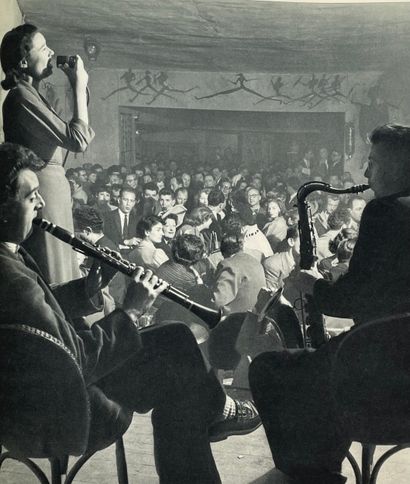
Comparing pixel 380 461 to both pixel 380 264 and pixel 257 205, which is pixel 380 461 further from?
pixel 257 205

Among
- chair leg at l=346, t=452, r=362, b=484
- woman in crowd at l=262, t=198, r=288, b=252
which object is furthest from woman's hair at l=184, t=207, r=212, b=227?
chair leg at l=346, t=452, r=362, b=484

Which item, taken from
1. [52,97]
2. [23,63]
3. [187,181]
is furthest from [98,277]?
[187,181]

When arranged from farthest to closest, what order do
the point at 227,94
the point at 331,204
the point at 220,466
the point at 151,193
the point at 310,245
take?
the point at 151,193
the point at 227,94
the point at 331,204
the point at 220,466
the point at 310,245

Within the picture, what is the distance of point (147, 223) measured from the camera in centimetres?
432

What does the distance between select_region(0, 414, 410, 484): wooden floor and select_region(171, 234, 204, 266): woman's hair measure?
40.2 inches

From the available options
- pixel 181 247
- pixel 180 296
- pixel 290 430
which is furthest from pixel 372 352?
pixel 181 247

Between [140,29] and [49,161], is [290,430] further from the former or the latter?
[140,29]

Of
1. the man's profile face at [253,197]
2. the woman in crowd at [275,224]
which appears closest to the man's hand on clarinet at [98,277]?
the woman in crowd at [275,224]

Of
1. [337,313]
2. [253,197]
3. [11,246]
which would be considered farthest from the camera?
[253,197]

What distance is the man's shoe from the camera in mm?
3072

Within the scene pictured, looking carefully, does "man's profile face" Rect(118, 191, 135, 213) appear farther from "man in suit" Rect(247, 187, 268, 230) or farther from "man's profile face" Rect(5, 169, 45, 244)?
"man's profile face" Rect(5, 169, 45, 244)

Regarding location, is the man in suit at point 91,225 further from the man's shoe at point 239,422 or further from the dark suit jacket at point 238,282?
the man's shoe at point 239,422

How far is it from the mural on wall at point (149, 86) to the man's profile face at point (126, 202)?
66cm

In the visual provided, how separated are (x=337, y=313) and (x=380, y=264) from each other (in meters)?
0.30
